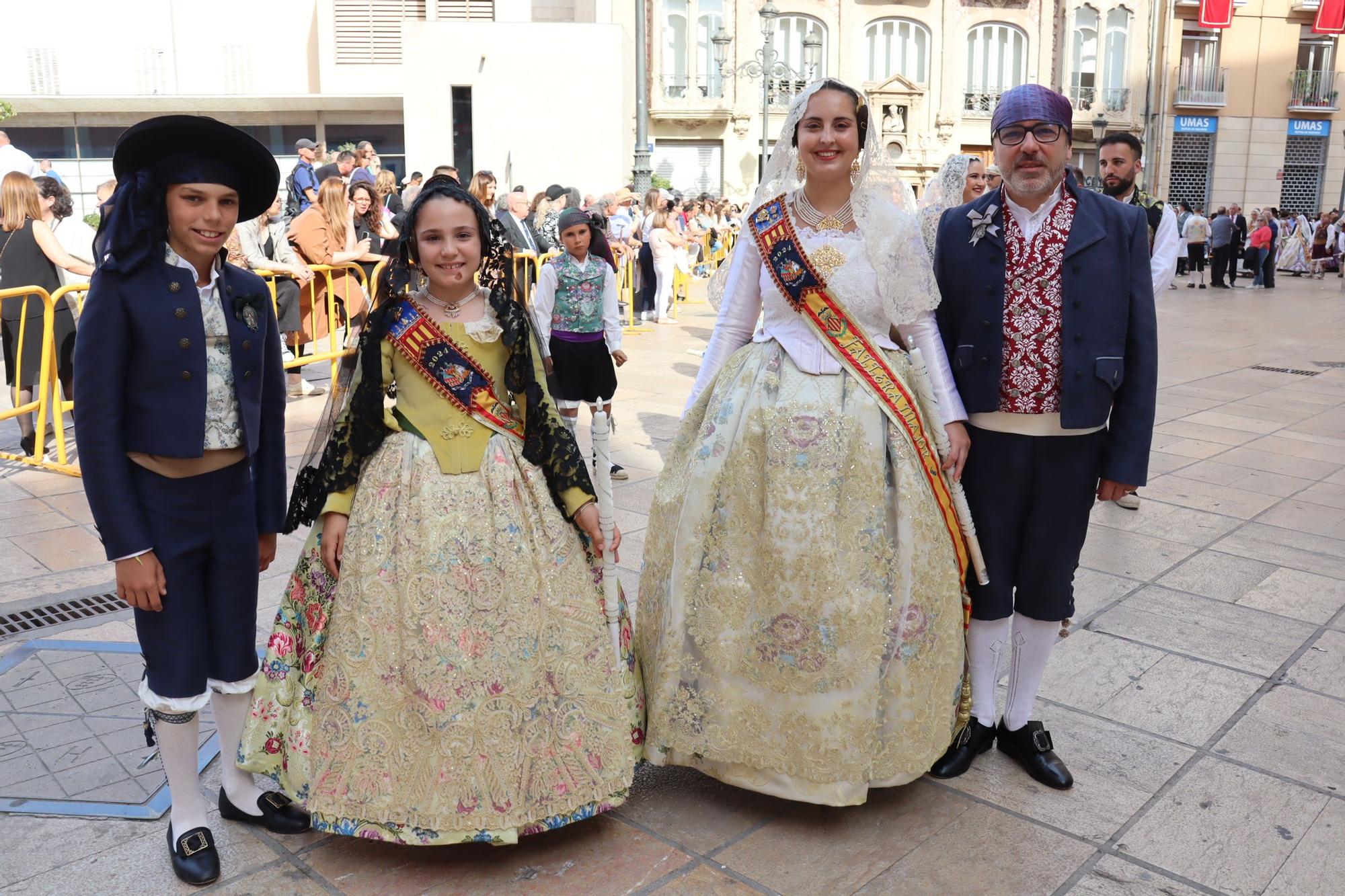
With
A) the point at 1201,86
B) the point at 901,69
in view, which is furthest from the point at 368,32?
the point at 1201,86

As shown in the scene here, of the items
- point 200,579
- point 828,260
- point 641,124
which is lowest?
point 200,579

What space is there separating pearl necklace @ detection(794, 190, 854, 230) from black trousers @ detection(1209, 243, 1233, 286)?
2304 centimetres

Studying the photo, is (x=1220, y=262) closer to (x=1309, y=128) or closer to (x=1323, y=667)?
(x=1309, y=128)

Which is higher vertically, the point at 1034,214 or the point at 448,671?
the point at 1034,214

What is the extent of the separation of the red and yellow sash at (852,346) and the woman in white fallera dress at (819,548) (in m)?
0.03

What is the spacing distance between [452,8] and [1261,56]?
26529 mm

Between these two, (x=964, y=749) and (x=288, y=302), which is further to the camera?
(x=288, y=302)

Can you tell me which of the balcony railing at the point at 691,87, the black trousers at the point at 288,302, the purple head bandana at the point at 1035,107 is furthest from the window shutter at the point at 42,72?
the purple head bandana at the point at 1035,107

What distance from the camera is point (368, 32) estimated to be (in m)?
27.8

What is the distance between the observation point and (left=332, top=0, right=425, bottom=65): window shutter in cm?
2734

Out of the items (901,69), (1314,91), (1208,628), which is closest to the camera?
(1208,628)

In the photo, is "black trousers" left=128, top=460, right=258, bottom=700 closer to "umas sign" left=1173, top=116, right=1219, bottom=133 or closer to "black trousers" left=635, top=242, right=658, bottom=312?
"black trousers" left=635, top=242, right=658, bottom=312

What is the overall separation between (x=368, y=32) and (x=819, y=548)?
92.4 feet

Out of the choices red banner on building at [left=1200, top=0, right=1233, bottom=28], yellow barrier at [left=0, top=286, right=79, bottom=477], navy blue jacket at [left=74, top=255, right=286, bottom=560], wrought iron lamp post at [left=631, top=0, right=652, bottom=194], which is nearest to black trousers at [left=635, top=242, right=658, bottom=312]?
wrought iron lamp post at [left=631, top=0, right=652, bottom=194]
